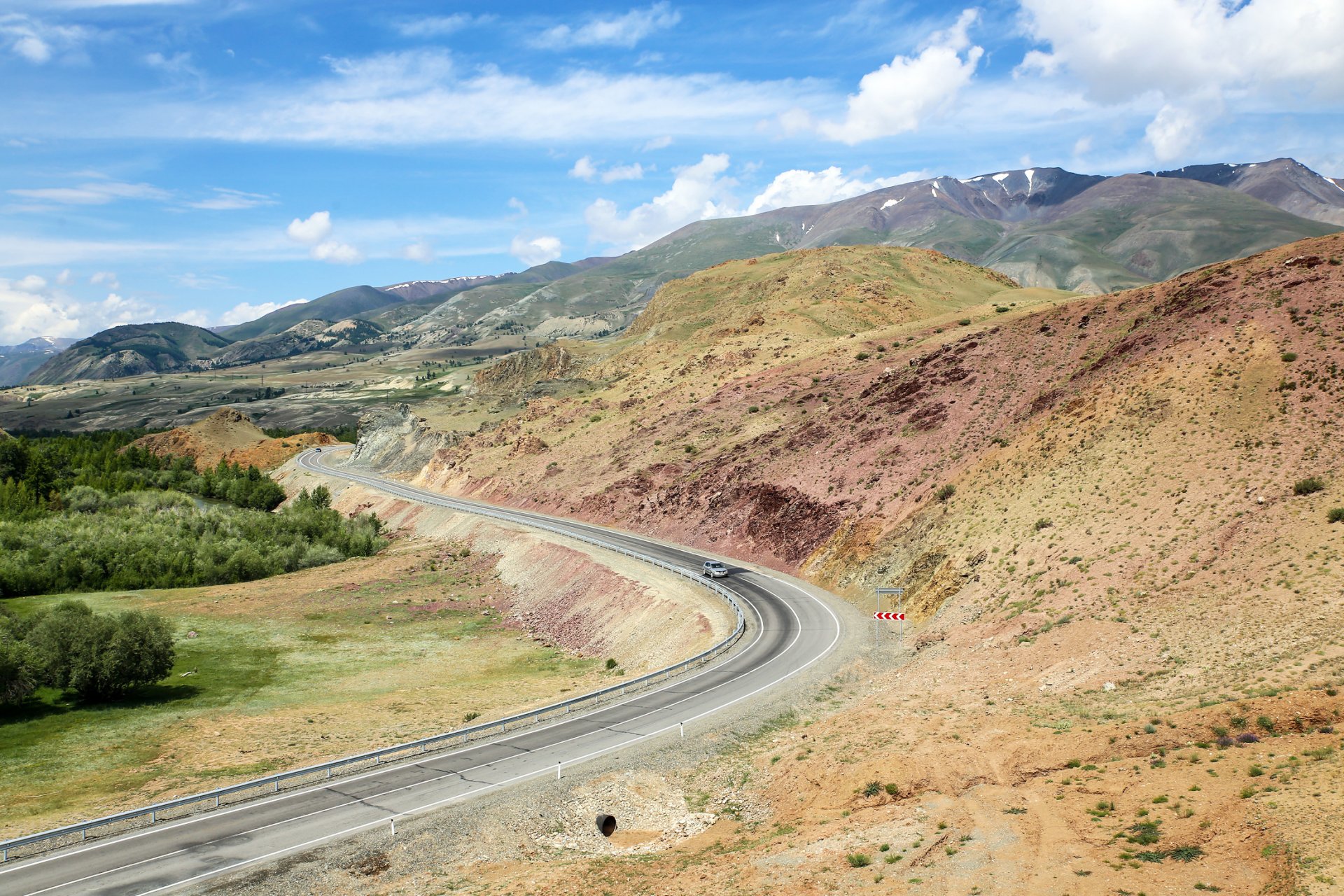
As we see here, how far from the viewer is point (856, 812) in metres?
21.8

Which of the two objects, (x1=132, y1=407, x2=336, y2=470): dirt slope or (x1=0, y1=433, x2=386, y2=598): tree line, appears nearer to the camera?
(x1=0, y1=433, x2=386, y2=598): tree line

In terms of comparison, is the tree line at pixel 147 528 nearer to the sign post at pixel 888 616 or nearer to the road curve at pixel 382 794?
the road curve at pixel 382 794

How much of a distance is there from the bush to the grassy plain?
1.03 meters

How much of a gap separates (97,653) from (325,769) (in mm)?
20131

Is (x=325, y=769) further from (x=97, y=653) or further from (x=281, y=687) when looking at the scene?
(x=97, y=653)

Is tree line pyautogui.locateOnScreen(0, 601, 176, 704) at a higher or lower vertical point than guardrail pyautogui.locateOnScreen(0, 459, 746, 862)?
higher

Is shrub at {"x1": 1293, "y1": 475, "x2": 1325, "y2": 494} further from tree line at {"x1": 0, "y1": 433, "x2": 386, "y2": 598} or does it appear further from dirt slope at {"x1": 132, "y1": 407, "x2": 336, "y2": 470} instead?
dirt slope at {"x1": 132, "y1": 407, "x2": 336, "y2": 470}

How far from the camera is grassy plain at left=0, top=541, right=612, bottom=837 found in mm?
30562

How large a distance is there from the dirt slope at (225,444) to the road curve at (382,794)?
131823 mm

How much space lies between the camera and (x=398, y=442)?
12700 cm

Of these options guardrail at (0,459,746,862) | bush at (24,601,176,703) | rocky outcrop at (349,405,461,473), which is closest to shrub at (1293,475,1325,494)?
guardrail at (0,459,746,862)

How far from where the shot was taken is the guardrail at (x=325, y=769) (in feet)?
74.3

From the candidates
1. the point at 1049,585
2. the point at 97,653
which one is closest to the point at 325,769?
the point at 97,653

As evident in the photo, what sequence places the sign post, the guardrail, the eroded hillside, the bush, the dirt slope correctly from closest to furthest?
the eroded hillside
the guardrail
the bush
the sign post
the dirt slope
